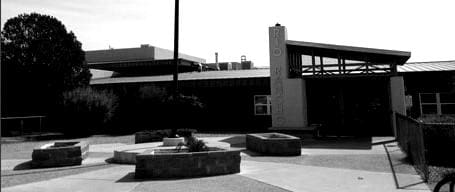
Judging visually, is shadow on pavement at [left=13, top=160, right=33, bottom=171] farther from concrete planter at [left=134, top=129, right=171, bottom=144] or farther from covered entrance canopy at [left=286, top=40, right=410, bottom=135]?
covered entrance canopy at [left=286, top=40, right=410, bottom=135]

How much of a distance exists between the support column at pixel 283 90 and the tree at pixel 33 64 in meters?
13.2

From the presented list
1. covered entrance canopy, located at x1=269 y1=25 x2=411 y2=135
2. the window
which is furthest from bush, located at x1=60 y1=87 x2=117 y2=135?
covered entrance canopy, located at x1=269 y1=25 x2=411 y2=135

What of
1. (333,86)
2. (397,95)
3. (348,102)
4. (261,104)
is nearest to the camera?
(397,95)

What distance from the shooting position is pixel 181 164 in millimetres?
8742

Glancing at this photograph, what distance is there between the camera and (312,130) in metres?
19.2

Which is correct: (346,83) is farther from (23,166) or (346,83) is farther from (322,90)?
(23,166)

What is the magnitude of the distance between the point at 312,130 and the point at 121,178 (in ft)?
41.1

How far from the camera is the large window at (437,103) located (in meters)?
23.3

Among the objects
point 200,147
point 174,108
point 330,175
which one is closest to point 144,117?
point 174,108

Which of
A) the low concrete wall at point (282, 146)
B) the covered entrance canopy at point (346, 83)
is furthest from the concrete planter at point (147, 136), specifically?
the covered entrance canopy at point (346, 83)

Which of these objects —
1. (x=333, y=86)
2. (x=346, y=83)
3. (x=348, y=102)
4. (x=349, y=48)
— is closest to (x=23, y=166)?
(x=349, y=48)

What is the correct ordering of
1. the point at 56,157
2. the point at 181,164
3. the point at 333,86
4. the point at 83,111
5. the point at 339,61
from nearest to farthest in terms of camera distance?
the point at 181,164 → the point at 56,157 → the point at 339,61 → the point at 83,111 → the point at 333,86

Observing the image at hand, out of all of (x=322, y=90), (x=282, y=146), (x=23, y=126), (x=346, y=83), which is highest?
(x=346, y=83)

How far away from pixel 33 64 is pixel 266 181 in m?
20.5
